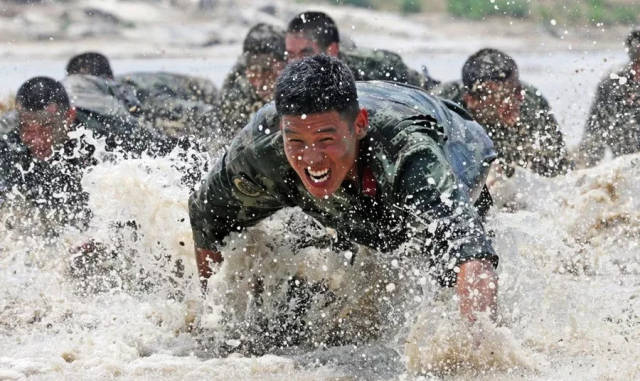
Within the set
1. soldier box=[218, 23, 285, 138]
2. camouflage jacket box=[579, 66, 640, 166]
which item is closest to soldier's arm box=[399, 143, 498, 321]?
camouflage jacket box=[579, 66, 640, 166]

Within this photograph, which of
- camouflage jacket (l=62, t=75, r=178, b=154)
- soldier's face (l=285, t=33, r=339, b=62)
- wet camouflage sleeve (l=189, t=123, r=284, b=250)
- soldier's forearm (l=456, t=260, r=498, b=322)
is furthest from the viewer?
soldier's face (l=285, t=33, r=339, b=62)

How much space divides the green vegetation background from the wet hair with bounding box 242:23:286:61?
13.3 meters

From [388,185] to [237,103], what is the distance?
15.0 feet

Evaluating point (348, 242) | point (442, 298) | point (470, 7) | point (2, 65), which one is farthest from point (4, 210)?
point (470, 7)

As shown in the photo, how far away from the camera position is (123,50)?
19.5 m

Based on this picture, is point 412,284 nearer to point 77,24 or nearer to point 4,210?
point 4,210

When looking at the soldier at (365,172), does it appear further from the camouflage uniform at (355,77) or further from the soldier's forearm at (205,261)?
the camouflage uniform at (355,77)

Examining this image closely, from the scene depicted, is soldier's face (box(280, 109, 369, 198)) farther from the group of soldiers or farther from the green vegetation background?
the green vegetation background

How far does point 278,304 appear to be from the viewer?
5.21 metres

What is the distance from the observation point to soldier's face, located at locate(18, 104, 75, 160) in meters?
6.79

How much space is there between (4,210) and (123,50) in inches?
514

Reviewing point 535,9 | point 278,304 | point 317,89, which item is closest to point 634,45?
point 278,304

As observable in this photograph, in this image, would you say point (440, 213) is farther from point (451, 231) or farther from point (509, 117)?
point (509, 117)

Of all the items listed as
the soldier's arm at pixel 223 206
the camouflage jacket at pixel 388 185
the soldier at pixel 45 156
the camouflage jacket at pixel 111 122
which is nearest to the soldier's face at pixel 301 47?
the camouflage jacket at pixel 111 122
